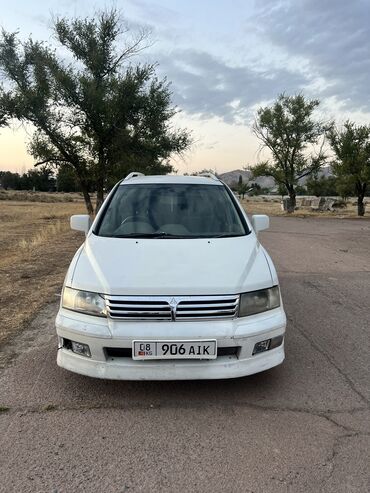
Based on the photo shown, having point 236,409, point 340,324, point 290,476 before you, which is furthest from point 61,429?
point 340,324

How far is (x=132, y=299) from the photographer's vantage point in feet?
11.2

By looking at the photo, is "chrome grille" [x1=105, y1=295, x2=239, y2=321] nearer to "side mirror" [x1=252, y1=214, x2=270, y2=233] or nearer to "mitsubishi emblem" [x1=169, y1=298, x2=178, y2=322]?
"mitsubishi emblem" [x1=169, y1=298, x2=178, y2=322]

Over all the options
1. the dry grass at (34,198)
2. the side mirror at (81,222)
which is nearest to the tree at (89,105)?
the side mirror at (81,222)

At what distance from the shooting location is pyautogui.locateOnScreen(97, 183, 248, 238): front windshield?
4.63 m

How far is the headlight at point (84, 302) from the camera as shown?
349 centimetres

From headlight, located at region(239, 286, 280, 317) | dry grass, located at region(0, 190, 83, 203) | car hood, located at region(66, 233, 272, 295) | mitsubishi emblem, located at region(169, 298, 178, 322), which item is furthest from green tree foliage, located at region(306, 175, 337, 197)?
dry grass, located at region(0, 190, 83, 203)

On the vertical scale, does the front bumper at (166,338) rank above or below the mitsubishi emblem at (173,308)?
below

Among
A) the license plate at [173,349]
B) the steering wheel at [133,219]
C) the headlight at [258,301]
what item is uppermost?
the steering wheel at [133,219]

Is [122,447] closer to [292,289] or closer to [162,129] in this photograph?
[292,289]

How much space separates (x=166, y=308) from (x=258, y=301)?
745mm

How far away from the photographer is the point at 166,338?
3281 millimetres

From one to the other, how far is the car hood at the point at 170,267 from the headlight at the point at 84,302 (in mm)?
53

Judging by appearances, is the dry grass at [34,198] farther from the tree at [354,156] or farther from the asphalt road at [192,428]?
the asphalt road at [192,428]

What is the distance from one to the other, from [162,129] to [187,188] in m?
15.8
